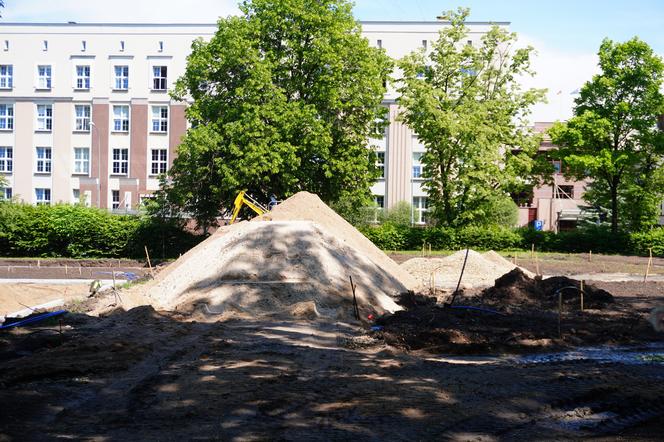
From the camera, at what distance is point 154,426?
24.2ft

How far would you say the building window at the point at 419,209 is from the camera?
172 feet

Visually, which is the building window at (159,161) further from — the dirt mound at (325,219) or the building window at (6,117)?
the dirt mound at (325,219)

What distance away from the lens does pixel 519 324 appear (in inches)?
602

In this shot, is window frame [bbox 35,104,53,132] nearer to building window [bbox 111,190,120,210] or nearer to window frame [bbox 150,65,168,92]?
building window [bbox 111,190,120,210]

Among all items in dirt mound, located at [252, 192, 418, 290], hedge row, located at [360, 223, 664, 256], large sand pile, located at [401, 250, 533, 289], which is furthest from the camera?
hedge row, located at [360, 223, 664, 256]

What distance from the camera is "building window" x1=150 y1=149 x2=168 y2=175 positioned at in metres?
53.8

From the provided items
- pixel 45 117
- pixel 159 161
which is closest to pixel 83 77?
pixel 45 117

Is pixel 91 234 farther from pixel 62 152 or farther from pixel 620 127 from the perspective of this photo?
pixel 620 127

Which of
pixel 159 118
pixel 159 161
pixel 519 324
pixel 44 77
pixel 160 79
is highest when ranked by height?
pixel 44 77

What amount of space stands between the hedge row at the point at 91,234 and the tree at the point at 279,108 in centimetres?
263

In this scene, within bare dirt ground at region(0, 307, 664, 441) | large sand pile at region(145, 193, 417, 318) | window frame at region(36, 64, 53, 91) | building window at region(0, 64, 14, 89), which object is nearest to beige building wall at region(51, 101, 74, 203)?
window frame at region(36, 64, 53, 91)

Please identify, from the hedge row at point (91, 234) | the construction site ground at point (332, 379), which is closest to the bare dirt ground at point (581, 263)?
the hedge row at point (91, 234)

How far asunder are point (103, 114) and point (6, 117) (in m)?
8.10

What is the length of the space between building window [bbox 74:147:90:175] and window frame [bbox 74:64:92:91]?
186 inches
